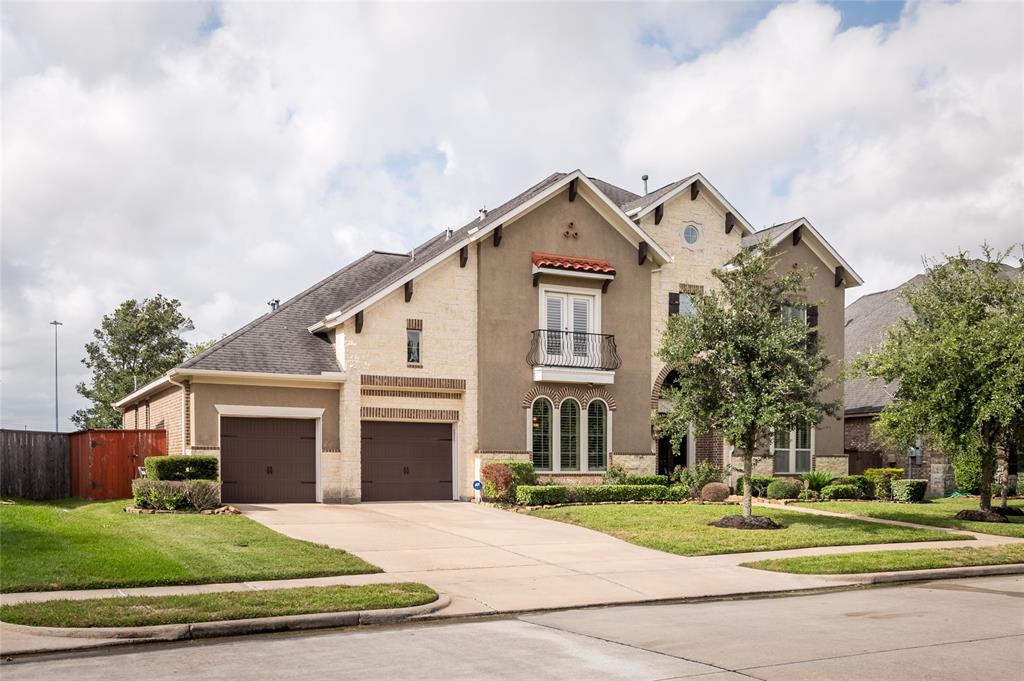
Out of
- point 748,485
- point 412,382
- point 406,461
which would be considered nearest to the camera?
point 748,485

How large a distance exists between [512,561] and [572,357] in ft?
40.7

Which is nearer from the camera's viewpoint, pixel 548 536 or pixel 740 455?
pixel 548 536

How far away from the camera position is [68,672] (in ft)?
27.8

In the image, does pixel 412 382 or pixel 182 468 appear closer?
pixel 182 468

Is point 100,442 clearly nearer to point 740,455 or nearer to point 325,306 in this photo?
point 325,306

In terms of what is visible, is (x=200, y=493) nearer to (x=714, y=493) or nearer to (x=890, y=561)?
(x=714, y=493)

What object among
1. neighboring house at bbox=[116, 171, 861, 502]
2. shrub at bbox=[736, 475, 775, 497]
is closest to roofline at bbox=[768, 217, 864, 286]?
neighboring house at bbox=[116, 171, 861, 502]

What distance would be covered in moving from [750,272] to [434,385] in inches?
366

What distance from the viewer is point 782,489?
28.2 meters

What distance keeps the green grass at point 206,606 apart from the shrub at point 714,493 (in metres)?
15.9

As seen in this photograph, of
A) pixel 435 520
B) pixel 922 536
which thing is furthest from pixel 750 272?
pixel 435 520

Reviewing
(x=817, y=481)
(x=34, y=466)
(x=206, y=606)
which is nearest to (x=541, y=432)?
(x=817, y=481)

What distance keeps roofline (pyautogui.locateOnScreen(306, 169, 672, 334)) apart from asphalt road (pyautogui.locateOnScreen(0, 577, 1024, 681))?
14529mm

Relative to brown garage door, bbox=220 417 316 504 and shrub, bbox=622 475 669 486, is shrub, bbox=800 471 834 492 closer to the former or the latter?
shrub, bbox=622 475 669 486
